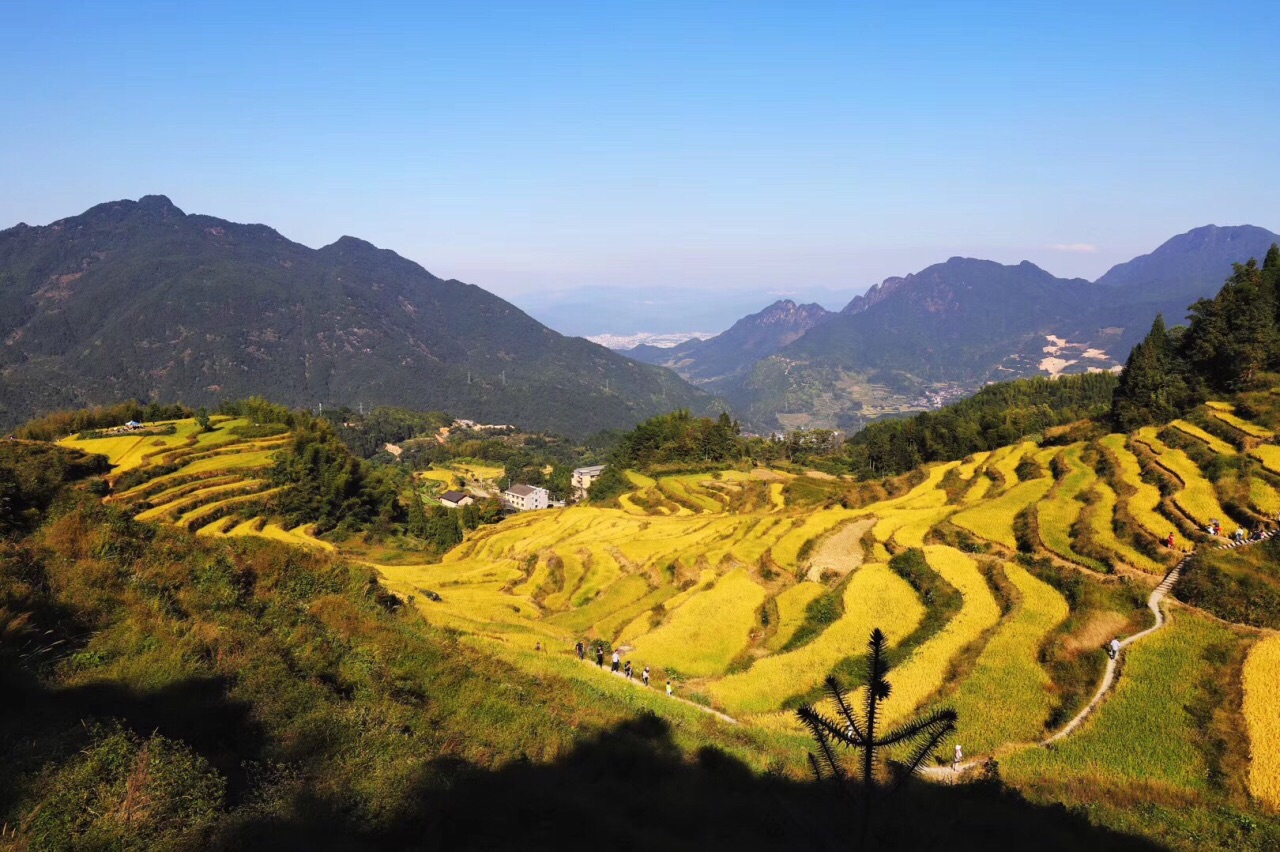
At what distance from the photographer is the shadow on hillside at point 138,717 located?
7.23 meters

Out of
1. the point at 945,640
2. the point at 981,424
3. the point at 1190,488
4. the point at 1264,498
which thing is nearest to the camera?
the point at 945,640

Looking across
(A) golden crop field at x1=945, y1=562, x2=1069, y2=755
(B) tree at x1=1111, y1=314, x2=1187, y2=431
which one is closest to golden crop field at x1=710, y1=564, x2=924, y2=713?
(A) golden crop field at x1=945, y1=562, x2=1069, y2=755

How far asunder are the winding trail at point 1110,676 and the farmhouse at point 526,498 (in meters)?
91.9

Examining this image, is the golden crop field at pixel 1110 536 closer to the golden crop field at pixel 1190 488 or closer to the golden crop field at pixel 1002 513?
the golden crop field at pixel 1190 488

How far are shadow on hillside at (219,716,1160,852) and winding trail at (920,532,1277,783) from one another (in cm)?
161

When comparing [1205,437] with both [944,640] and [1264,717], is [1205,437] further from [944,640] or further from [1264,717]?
[1264,717]

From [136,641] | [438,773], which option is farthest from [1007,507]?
[136,641]

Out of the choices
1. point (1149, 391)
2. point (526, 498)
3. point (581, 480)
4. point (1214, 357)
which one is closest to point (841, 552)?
point (1149, 391)

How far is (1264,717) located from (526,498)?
99.1 meters

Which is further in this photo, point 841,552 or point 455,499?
point 455,499

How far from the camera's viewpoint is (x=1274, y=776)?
11227mm

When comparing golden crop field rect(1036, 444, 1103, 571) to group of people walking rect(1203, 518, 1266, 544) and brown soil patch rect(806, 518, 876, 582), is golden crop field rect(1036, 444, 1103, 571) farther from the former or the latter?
brown soil patch rect(806, 518, 876, 582)

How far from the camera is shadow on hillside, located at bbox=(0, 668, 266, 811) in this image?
7.23 metres

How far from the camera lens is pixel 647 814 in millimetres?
9273
